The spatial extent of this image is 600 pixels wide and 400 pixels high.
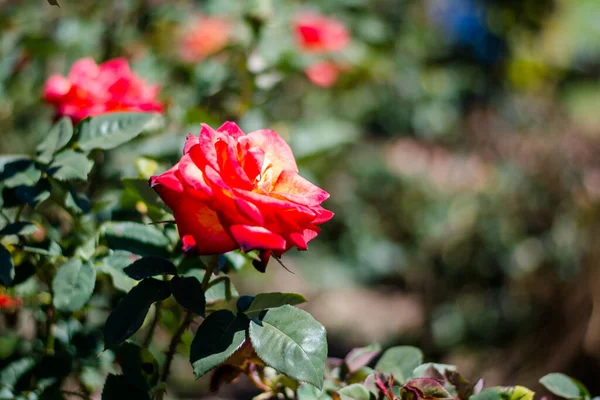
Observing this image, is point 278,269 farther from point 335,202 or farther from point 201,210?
point 201,210

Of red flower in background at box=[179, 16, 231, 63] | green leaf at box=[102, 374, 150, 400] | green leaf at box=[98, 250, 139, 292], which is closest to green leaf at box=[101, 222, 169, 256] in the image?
green leaf at box=[98, 250, 139, 292]

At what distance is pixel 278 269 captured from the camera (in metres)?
2.82

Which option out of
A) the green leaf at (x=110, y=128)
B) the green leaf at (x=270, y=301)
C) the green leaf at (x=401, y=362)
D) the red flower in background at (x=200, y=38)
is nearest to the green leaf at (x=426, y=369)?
the green leaf at (x=401, y=362)

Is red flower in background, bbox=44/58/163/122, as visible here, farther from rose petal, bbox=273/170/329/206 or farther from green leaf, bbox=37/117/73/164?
rose petal, bbox=273/170/329/206

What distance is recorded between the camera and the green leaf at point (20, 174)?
0.67 meters

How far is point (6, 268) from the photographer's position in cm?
61

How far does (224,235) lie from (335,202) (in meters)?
2.08

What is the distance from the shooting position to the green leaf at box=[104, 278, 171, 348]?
0.52 meters

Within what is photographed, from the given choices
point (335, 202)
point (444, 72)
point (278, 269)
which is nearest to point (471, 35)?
point (444, 72)

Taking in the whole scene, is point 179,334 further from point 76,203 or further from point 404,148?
point 404,148

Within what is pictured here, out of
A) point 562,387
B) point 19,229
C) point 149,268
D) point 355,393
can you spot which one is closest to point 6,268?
point 19,229

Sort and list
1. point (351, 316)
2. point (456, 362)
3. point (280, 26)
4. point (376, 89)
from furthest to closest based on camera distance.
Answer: point (351, 316), point (376, 89), point (456, 362), point (280, 26)

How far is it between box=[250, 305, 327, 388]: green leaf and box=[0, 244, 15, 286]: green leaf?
9.8 inches

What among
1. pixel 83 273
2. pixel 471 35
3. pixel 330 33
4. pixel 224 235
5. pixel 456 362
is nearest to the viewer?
pixel 224 235
